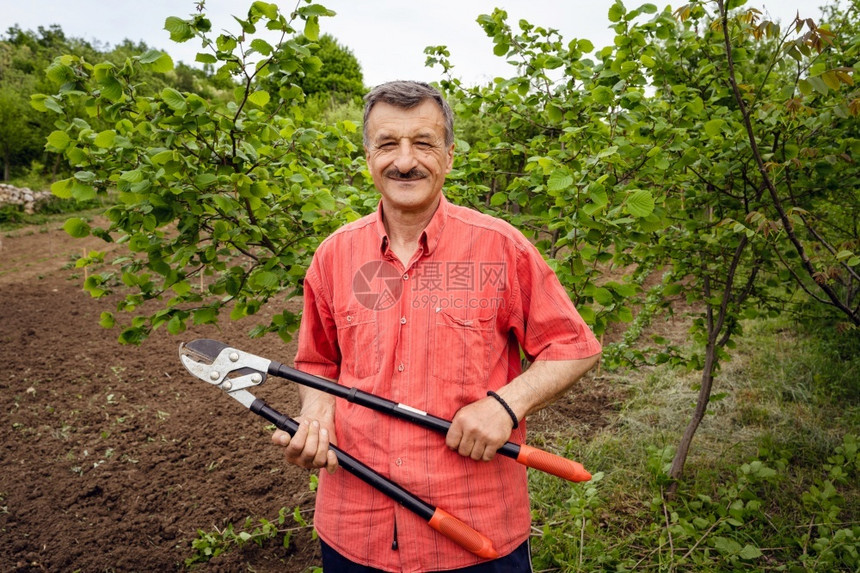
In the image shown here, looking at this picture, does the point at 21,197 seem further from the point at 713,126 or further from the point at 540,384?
the point at 540,384

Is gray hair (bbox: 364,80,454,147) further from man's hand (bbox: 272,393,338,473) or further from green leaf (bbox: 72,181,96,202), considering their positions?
green leaf (bbox: 72,181,96,202)

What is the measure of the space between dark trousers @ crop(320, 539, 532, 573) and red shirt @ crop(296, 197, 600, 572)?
36 mm

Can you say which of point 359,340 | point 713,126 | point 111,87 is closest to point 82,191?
point 111,87

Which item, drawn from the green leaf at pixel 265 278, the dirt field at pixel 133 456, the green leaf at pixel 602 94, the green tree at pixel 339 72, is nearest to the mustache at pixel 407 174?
the green leaf at pixel 265 278

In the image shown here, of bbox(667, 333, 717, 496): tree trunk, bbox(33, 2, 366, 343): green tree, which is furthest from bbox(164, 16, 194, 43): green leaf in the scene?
bbox(667, 333, 717, 496): tree trunk

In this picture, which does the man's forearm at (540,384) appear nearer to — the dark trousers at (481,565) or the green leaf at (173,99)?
the dark trousers at (481,565)

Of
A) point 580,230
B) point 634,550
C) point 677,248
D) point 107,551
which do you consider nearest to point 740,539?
point 634,550

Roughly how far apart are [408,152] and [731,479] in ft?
12.7

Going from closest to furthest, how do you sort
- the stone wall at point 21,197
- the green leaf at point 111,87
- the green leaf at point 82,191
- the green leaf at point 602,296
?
the green leaf at point 111,87 → the green leaf at point 82,191 → the green leaf at point 602,296 → the stone wall at point 21,197

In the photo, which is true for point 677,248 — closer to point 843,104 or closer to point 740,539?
point 843,104

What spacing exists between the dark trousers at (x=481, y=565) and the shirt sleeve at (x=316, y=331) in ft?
2.00

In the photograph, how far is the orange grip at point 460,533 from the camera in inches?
64.7

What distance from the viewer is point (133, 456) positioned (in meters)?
5.17

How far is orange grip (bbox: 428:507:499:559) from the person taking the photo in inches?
64.7
